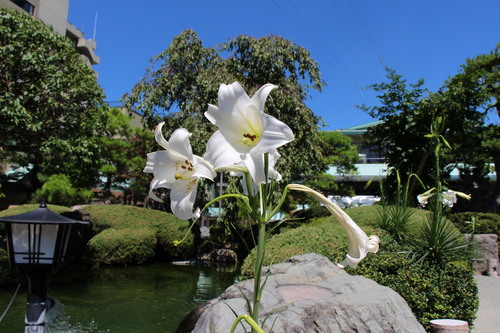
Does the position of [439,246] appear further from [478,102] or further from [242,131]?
[478,102]

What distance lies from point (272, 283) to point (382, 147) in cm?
1153

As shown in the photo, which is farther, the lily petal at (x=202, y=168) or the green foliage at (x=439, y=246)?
the green foliage at (x=439, y=246)

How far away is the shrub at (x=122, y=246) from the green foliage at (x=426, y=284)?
7.89 metres

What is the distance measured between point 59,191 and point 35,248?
51.3 feet

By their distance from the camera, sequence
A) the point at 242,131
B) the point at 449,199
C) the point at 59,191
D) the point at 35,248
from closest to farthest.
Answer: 1. the point at 242,131
2. the point at 35,248
3. the point at 449,199
4. the point at 59,191

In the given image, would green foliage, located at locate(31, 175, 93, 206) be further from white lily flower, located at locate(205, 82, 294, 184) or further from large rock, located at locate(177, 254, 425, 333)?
white lily flower, located at locate(205, 82, 294, 184)

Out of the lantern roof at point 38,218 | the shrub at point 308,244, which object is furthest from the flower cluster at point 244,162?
the shrub at point 308,244

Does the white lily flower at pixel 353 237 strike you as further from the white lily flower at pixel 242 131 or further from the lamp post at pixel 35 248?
the lamp post at pixel 35 248

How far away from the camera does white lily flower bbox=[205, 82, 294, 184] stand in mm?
1081

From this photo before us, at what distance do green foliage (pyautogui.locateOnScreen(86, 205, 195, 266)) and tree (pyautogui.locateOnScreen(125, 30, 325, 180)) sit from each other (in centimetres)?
284

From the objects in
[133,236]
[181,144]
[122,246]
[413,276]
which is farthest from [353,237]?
[133,236]

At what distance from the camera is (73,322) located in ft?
19.2

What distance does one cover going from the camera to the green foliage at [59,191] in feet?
54.8

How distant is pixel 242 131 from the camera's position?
119cm
